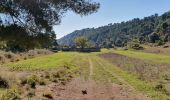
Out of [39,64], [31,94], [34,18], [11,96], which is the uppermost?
[34,18]

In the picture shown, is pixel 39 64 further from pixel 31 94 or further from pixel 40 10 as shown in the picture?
pixel 40 10

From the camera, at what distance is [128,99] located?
22.9 meters

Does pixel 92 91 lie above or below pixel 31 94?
below

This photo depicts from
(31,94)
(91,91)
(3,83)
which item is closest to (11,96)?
(31,94)

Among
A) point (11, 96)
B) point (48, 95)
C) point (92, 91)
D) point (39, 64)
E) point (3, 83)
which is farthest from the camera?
point (39, 64)

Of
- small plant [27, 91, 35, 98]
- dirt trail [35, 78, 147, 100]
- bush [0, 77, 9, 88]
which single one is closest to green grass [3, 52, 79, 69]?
dirt trail [35, 78, 147, 100]

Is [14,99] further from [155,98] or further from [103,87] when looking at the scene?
[103,87]

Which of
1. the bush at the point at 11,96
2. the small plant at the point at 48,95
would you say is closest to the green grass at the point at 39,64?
the small plant at the point at 48,95

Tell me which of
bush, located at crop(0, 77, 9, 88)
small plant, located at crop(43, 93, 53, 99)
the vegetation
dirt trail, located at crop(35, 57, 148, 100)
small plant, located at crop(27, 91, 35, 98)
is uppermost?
the vegetation

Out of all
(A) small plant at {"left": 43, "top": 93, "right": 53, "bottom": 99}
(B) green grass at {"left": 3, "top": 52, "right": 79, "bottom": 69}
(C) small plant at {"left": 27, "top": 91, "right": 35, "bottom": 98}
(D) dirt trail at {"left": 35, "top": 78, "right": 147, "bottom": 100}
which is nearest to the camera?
(C) small plant at {"left": 27, "top": 91, "right": 35, "bottom": 98}

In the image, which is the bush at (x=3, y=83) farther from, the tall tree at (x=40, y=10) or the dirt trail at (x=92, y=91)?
the tall tree at (x=40, y=10)

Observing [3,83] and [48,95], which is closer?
[48,95]

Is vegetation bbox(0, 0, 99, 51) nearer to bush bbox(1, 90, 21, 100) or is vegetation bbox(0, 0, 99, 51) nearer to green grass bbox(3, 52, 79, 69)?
bush bbox(1, 90, 21, 100)

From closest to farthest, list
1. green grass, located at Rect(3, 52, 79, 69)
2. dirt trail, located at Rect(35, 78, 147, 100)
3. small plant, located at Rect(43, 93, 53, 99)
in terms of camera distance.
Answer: small plant, located at Rect(43, 93, 53, 99)
dirt trail, located at Rect(35, 78, 147, 100)
green grass, located at Rect(3, 52, 79, 69)
